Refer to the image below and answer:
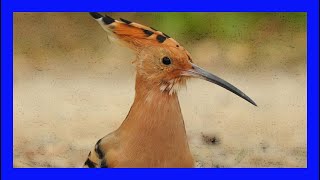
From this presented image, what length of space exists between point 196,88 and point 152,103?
0.35m

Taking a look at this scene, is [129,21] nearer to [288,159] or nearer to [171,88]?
[171,88]

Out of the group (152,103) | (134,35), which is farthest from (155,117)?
(134,35)

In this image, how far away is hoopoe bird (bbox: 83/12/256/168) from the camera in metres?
6.62

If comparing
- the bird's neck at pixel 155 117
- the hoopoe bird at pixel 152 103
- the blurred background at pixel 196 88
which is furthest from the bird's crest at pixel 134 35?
the bird's neck at pixel 155 117

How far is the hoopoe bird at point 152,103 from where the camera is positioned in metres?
6.62

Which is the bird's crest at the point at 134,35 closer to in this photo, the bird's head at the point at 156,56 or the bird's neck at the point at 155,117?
the bird's head at the point at 156,56

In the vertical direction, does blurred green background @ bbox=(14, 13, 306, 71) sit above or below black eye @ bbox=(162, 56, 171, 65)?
above

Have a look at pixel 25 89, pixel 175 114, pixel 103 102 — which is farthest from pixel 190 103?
pixel 25 89

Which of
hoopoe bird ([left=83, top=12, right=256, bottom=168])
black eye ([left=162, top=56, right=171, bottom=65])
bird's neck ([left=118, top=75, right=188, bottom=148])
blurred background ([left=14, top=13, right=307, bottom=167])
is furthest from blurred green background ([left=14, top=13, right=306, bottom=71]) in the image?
bird's neck ([left=118, top=75, right=188, bottom=148])

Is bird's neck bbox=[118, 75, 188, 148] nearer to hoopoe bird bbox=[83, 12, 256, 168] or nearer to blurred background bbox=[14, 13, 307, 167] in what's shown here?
hoopoe bird bbox=[83, 12, 256, 168]

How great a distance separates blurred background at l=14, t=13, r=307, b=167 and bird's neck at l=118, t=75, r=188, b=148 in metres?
0.13

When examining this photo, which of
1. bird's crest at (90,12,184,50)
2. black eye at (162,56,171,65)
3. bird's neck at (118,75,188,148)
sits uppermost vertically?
bird's crest at (90,12,184,50)

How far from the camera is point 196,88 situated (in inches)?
267

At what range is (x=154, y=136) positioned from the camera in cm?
668
